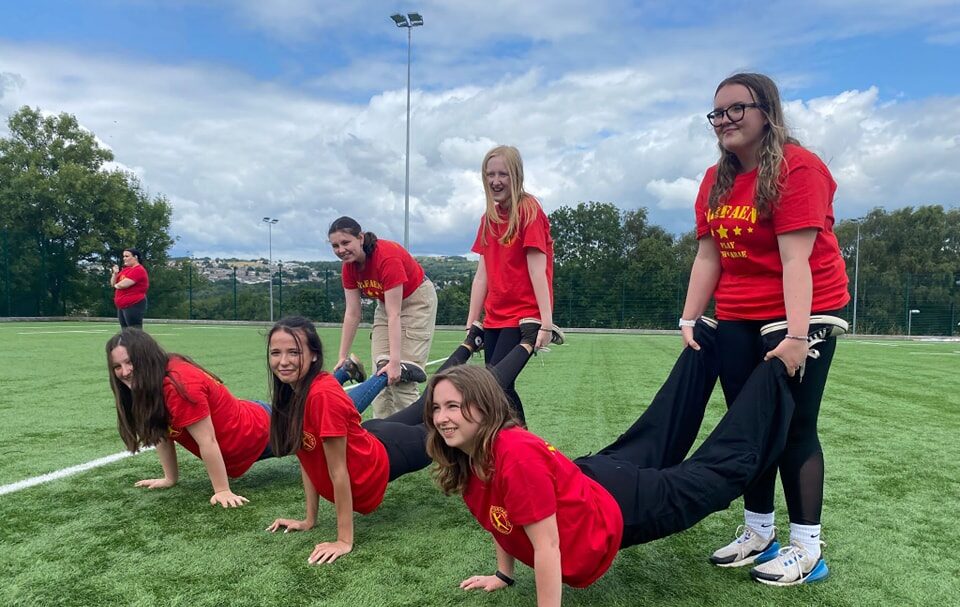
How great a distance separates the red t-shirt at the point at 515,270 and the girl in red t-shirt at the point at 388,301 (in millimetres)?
704

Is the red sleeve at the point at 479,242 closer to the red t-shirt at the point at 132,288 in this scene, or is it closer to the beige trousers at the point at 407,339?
the beige trousers at the point at 407,339

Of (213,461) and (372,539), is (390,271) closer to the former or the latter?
(213,461)

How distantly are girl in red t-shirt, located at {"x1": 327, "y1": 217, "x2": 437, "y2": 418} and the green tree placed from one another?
95.6ft

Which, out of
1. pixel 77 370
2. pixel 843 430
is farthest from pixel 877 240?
pixel 77 370

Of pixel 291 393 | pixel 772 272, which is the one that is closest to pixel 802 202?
pixel 772 272

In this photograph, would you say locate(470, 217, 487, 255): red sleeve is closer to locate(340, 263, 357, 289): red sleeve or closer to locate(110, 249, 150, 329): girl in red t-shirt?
locate(340, 263, 357, 289): red sleeve

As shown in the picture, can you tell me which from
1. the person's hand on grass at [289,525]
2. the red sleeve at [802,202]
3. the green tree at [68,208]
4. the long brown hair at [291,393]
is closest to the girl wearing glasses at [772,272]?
the red sleeve at [802,202]

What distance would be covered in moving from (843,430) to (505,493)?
4576 mm

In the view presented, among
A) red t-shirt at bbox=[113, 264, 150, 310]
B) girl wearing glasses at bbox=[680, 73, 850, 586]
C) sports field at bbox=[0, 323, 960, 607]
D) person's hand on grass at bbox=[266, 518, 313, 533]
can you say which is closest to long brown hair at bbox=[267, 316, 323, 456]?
person's hand on grass at bbox=[266, 518, 313, 533]

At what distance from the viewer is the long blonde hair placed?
3.34 metres

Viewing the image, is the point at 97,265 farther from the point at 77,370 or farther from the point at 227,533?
the point at 227,533

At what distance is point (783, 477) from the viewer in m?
2.44

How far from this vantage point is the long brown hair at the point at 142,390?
3152mm

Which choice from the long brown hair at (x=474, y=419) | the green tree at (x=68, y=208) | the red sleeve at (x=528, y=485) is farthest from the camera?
the green tree at (x=68, y=208)
